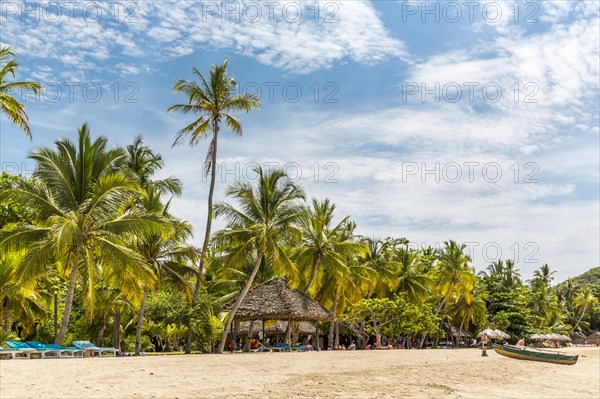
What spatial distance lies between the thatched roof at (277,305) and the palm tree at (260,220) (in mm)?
691

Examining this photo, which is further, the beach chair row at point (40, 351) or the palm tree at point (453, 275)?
the palm tree at point (453, 275)

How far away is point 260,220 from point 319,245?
19.1 feet

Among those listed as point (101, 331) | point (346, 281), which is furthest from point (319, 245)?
point (101, 331)

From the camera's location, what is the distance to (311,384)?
38.9ft

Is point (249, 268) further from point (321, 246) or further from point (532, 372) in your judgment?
point (532, 372)

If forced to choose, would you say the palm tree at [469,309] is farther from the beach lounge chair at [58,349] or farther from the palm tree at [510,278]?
the beach lounge chair at [58,349]

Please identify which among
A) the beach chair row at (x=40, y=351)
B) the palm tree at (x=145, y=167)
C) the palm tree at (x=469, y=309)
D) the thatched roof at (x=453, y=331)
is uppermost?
the palm tree at (x=145, y=167)

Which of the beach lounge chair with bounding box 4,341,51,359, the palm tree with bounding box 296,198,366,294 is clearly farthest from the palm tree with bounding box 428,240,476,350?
the beach lounge chair with bounding box 4,341,51,359

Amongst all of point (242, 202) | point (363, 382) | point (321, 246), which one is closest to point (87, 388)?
point (363, 382)

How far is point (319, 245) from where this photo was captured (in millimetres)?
32094

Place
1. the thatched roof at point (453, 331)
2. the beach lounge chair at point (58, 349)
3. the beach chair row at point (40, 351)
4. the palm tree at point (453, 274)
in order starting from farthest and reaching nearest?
the thatched roof at point (453, 331) < the palm tree at point (453, 274) < the beach lounge chair at point (58, 349) < the beach chair row at point (40, 351)

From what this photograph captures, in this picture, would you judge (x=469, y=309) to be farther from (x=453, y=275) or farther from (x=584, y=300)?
(x=584, y=300)

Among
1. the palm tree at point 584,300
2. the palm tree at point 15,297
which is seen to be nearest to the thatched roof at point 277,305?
the palm tree at point 15,297

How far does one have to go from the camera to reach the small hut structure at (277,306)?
27.5 meters
